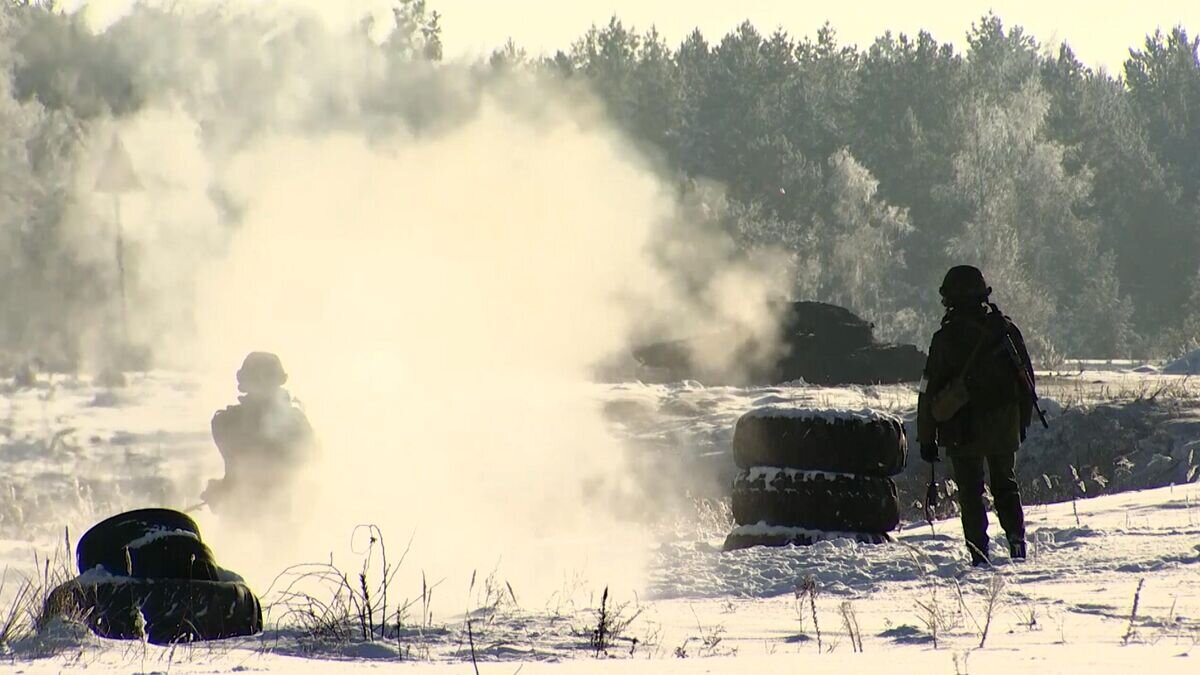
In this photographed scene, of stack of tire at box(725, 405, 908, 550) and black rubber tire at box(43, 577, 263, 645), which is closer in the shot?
black rubber tire at box(43, 577, 263, 645)

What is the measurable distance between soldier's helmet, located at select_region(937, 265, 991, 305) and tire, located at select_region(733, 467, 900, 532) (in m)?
2.07

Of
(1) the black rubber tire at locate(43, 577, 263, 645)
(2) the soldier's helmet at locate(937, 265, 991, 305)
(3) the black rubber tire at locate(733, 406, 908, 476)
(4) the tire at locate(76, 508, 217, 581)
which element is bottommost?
(1) the black rubber tire at locate(43, 577, 263, 645)

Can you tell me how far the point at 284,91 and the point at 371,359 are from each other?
29.3 m

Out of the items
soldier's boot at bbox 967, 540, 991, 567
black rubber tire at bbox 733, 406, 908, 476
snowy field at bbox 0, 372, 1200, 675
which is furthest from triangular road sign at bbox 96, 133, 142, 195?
soldier's boot at bbox 967, 540, 991, 567

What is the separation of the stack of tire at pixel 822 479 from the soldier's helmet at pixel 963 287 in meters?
1.88

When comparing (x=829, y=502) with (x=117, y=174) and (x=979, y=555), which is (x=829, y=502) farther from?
(x=117, y=174)

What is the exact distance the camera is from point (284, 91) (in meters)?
55.8

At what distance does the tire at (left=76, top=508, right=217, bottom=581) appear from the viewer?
308 inches

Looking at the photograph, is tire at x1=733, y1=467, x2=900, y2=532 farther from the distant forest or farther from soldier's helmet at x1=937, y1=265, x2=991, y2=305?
the distant forest

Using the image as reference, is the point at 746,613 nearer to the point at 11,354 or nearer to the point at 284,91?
the point at 11,354

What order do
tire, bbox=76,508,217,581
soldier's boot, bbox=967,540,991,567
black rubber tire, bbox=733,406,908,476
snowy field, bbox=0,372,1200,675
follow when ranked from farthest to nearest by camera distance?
black rubber tire, bbox=733,406,908,476 → soldier's boot, bbox=967,540,991,567 → tire, bbox=76,508,217,581 → snowy field, bbox=0,372,1200,675

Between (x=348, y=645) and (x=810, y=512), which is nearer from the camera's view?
(x=348, y=645)

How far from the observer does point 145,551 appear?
25.7 feet

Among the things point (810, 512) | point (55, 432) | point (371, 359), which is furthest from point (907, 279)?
point (810, 512)
